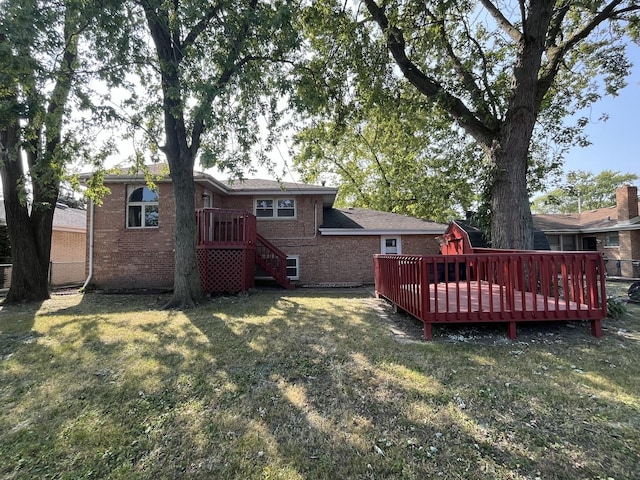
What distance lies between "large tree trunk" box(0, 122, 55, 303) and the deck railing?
437 cm

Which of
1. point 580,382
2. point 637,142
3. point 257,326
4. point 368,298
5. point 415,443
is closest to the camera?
point 415,443

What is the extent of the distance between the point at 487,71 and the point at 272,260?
10021 millimetres

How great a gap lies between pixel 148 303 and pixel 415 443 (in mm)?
8379

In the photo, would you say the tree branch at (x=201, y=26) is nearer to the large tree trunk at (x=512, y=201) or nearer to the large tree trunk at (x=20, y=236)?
the large tree trunk at (x=20, y=236)

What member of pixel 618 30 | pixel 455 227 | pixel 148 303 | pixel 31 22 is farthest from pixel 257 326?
pixel 618 30

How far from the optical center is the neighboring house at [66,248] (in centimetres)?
1375

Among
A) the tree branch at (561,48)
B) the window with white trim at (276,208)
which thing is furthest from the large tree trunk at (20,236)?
the tree branch at (561,48)

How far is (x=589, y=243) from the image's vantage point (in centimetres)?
1994

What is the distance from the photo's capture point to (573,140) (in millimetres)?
10508

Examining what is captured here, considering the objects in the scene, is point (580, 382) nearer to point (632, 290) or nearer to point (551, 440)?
point (551, 440)

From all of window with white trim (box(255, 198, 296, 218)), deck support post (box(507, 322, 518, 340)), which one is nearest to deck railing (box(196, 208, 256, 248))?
window with white trim (box(255, 198, 296, 218))

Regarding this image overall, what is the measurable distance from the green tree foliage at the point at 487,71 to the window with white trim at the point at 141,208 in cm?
652

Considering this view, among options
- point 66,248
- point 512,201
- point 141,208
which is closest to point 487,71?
point 512,201

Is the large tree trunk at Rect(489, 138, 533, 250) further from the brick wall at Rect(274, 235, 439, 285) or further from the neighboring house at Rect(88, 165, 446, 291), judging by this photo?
the brick wall at Rect(274, 235, 439, 285)
